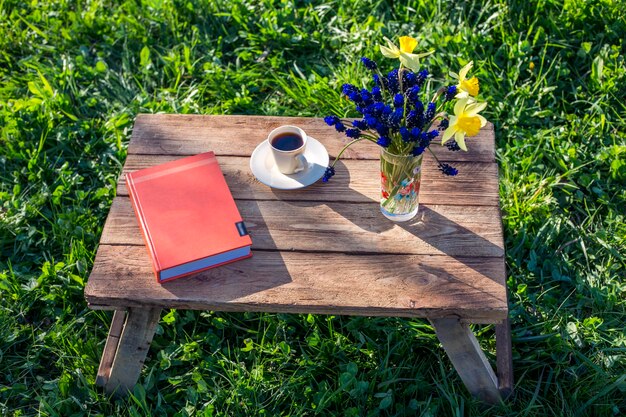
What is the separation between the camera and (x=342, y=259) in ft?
6.73

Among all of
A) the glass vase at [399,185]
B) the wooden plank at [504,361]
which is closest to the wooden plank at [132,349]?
the glass vase at [399,185]

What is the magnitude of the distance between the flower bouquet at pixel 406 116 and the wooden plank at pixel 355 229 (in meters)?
0.13

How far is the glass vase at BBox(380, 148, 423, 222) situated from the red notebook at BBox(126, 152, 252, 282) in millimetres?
429

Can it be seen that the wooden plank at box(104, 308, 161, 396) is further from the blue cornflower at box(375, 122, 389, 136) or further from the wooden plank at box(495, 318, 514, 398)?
the wooden plank at box(495, 318, 514, 398)

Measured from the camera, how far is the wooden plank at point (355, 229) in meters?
2.07

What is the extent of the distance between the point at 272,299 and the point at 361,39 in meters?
1.91

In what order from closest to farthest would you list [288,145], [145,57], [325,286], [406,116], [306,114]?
[406,116]
[325,286]
[288,145]
[306,114]
[145,57]

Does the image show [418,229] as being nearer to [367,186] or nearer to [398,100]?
[367,186]

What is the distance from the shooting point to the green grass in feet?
8.00

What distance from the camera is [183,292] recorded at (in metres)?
1.98

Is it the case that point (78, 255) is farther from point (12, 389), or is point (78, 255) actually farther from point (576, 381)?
point (576, 381)

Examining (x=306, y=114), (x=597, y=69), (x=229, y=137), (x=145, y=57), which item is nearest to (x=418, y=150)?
(x=229, y=137)

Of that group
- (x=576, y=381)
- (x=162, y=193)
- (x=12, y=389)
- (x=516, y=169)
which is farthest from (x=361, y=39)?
(x=12, y=389)

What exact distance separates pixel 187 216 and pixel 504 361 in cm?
114
